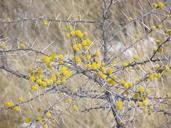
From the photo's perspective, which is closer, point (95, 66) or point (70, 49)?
point (95, 66)

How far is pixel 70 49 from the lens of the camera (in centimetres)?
307

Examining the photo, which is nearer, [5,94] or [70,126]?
[70,126]

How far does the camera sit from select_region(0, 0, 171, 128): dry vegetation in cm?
247

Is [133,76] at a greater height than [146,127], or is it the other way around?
[133,76]

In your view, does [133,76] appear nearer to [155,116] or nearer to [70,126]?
[155,116]

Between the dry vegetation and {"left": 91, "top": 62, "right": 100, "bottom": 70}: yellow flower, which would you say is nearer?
{"left": 91, "top": 62, "right": 100, "bottom": 70}: yellow flower

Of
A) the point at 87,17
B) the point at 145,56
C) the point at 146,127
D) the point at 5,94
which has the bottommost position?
the point at 146,127

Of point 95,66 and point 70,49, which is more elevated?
point 70,49

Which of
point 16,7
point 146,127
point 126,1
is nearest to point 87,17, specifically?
point 126,1

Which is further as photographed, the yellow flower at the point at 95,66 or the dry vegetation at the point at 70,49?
the dry vegetation at the point at 70,49

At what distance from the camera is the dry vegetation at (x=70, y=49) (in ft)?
8.09

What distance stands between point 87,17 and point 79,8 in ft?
0.33

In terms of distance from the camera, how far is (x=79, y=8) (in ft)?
11.1

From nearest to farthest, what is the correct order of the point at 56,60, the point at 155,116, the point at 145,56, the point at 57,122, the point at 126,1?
the point at 56,60 < the point at 57,122 < the point at 155,116 < the point at 145,56 < the point at 126,1
